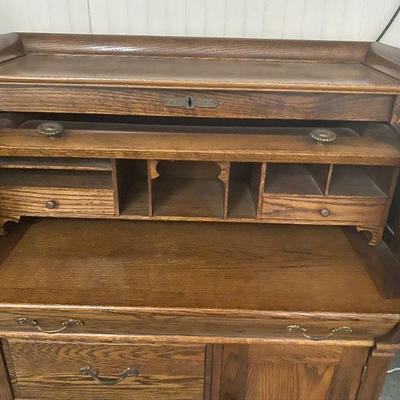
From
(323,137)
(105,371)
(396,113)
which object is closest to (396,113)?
(396,113)

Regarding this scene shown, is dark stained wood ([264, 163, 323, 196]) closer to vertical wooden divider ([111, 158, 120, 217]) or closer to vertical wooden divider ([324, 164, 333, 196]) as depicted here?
vertical wooden divider ([324, 164, 333, 196])

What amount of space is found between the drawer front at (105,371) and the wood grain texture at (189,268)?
0.43ft

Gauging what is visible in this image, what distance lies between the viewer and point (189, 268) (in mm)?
907

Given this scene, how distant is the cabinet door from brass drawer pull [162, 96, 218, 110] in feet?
1.64

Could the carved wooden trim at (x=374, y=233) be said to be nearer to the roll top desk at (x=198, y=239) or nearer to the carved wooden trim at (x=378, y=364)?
the roll top desk at (x=198, y=239)

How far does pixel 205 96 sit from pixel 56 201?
1.32 ft

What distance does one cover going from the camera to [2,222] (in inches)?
38.3

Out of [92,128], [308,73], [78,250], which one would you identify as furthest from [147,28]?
[78,250]

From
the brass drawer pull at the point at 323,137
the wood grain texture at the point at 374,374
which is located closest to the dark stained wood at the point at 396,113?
the brass drawer pull at the point at 323,137

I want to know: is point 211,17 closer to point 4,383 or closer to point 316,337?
point 316,337

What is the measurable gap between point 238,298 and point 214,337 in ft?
0.33

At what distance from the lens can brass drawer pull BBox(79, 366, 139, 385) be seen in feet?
3.01

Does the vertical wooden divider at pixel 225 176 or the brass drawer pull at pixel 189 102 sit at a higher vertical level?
the brass drawer pull at pixel 189 102

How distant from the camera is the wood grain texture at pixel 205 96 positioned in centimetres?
86
